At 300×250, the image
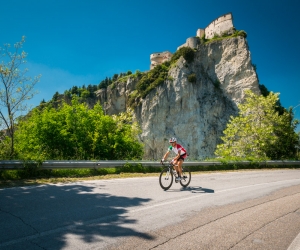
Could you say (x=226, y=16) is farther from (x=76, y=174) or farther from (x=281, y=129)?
(x=76, y=174)

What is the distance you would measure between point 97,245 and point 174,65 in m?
60.1

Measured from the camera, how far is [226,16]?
225 ft

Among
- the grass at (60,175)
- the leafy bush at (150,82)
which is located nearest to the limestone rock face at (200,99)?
the leafy bush at (150,82)

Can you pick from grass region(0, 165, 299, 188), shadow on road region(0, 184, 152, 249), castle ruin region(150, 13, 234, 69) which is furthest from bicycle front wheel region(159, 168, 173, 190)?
castle ruin region(150, 13, 234, 69)

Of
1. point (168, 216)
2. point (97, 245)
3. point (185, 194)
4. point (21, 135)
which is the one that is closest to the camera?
point (97, 245)

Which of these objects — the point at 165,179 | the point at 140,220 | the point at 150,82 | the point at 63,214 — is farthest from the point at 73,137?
the point at 150,82

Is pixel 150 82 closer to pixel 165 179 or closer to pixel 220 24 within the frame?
pixel 220 24

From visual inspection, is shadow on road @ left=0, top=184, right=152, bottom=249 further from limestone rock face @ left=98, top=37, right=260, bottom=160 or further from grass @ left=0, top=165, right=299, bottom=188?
limestone rock face @ left=98, top=37, right=260, bottom=160

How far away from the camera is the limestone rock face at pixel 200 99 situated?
5128 cm

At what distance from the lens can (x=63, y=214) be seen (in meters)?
4.19

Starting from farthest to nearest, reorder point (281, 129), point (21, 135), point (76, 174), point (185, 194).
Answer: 1. point (281, 129)
2. point (21, 135)
3. point (76, 174)
4. point (185, 194)

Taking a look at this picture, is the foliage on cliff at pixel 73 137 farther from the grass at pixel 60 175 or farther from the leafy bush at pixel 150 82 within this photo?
the leafy bush at pixel 150 82

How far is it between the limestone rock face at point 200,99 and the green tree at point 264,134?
26690 millimetres

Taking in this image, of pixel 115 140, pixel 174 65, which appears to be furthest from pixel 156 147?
pixel 115 140
